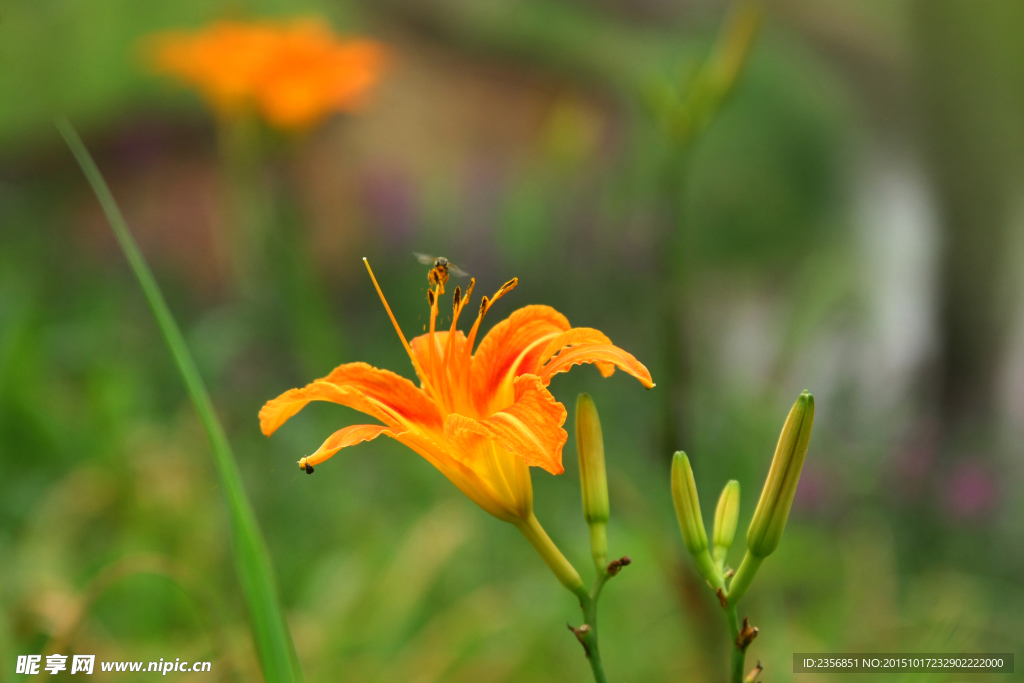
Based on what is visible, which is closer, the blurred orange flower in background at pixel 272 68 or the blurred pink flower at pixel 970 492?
the blurred orange flower in background at pixel 272 68

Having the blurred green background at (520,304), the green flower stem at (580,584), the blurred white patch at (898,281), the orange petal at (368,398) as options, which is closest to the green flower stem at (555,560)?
the green flower stem at (580,584)

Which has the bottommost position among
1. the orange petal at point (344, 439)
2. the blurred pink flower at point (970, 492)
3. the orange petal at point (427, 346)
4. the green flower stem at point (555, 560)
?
the blurred pink flower at point (970, 492)

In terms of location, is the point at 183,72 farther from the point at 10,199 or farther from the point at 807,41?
the point at 807,41

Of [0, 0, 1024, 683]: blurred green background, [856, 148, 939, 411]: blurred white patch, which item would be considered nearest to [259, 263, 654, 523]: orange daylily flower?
[0, 0, 1024, 683]: blurred green background

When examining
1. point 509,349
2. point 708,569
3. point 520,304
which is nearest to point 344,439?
point 509,349

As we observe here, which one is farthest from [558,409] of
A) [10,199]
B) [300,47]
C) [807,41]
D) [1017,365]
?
[807,41]

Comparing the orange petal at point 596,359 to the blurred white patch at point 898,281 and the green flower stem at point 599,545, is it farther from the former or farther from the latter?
the blurred white patch at point 898,281

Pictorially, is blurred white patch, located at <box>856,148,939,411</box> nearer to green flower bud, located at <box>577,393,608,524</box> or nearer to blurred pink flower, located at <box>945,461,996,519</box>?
blurred pink flower, located at <box>945,461,996,519</box>

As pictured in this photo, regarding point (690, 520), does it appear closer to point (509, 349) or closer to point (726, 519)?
point (726, 519)
